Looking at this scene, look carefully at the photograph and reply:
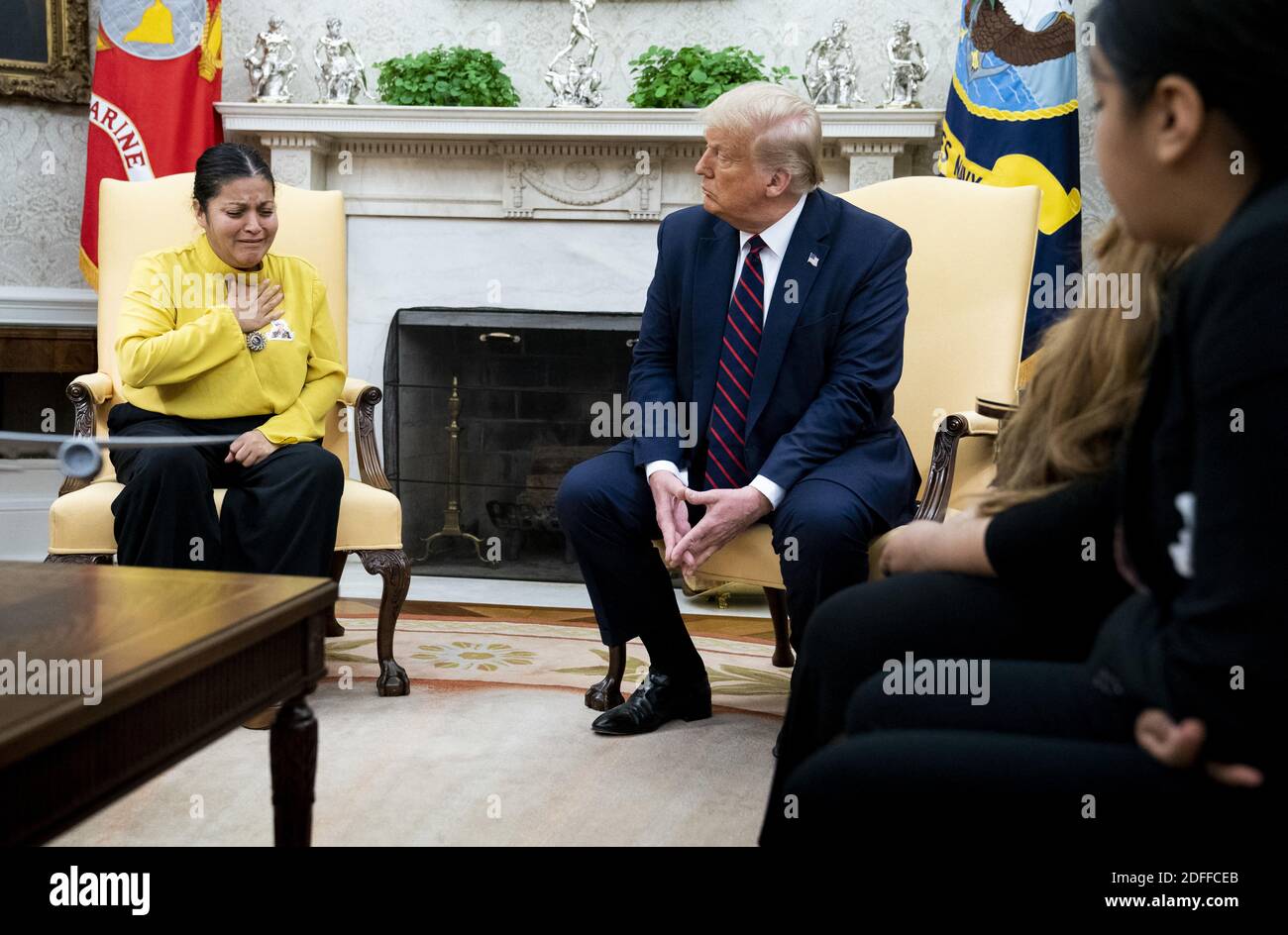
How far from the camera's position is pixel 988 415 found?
2.50 m

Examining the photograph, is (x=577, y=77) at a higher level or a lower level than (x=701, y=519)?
higher

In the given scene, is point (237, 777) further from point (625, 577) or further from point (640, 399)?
point (640, 399)

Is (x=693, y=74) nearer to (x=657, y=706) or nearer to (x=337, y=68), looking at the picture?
(x=337, y=68)

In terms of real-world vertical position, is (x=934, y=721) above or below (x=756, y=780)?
above

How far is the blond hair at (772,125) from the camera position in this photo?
2432mm

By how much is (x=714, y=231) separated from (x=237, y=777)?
1442mm

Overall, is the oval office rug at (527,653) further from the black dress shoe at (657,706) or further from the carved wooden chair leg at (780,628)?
the black dress shoe at (657,706)

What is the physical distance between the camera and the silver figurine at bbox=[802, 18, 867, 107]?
433 cm

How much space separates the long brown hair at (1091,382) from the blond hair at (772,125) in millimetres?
1178

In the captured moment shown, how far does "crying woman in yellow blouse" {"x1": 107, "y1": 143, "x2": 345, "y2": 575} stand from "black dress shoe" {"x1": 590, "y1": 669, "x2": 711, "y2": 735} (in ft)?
2.44

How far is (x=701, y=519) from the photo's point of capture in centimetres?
233

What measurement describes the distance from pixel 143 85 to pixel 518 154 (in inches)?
53.3

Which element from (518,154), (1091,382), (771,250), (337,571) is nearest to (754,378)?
(771,250)

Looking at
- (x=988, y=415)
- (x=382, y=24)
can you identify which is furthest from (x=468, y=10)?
(x=988, y=415)
